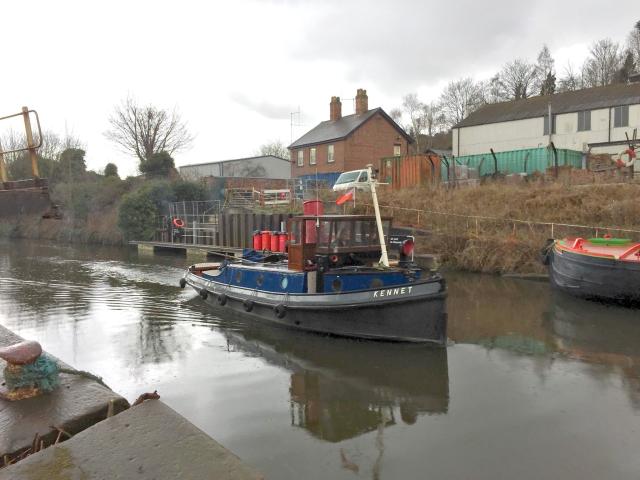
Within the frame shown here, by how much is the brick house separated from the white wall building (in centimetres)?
536

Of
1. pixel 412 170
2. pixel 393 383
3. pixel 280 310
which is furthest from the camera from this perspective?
pixel 412 170

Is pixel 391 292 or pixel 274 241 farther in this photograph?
pixel 274 241

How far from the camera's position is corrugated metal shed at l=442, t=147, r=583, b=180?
28.0 m

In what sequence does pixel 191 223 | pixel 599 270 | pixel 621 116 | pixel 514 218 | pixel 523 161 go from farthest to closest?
1. pixel 191 223
2. pixel 621 116
3. pixel 523 161
4. pixel 514 218
5. pixel 599 270

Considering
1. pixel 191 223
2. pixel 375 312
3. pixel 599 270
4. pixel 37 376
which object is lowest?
pixel 375 312

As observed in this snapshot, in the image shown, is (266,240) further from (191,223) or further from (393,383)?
(191,223)

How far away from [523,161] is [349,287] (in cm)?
2209

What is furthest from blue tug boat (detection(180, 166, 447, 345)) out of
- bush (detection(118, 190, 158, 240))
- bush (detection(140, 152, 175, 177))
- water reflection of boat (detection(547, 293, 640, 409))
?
bush (detection(140, 152, 175, 177))

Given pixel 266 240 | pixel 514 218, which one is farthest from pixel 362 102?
pixel 266 240

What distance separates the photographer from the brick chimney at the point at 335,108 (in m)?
43.0

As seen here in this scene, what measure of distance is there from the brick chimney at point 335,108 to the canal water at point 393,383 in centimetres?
3037

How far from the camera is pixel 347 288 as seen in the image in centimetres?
1053

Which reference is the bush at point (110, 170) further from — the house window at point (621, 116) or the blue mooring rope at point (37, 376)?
the blue mooring rope at point (37, 376)

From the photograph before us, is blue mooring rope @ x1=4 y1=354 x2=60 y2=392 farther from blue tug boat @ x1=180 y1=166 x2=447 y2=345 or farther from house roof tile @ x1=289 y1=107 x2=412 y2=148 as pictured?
house roof tile @ x1=289 y1=107 x2=412 y2=148
